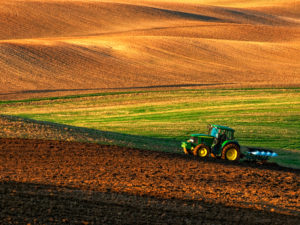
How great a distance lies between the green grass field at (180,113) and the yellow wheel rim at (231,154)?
299cm

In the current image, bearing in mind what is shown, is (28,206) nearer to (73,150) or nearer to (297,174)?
(73,150)

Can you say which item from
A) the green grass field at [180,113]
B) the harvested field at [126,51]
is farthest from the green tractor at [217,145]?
the harvested field at [126,51]

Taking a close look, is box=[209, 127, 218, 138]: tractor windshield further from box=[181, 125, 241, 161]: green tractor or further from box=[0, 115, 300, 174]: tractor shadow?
box=[0, 115, 300, 174]: tractor shadow

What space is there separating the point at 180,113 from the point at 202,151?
14.3m

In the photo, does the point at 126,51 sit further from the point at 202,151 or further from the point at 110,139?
the point at 202,151

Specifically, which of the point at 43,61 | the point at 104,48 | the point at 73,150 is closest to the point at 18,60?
the point at 43,61

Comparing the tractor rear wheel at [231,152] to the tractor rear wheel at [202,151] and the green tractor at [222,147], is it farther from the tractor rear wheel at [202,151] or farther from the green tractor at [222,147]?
the tractor rear wheel at [202,151]

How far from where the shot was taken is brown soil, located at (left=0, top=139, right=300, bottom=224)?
10977 mm

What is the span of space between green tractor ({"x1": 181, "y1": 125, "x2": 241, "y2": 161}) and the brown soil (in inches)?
22.9

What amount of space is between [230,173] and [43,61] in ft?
114

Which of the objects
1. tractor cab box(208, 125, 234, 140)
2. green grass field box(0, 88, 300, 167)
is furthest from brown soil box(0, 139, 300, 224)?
green grass field box(0, 88, 300, 167)

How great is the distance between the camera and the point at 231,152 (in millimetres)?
18500

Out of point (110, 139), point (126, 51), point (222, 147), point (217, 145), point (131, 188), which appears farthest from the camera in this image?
point (126, 51)

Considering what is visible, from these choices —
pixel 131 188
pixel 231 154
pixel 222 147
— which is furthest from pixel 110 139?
pixel 131 188
